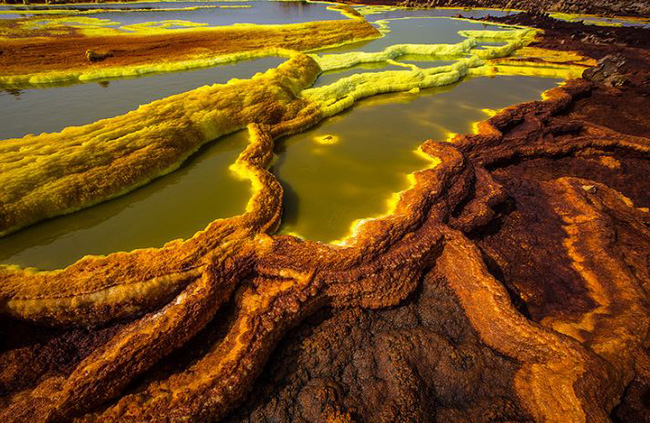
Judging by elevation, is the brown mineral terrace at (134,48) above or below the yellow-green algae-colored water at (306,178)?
above

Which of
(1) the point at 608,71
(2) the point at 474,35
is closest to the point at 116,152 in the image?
(1) the point at 608,71

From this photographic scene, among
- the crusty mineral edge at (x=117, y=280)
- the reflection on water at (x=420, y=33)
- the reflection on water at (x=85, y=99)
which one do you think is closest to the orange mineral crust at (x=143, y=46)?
the reflection on water at (x=420, y=33)

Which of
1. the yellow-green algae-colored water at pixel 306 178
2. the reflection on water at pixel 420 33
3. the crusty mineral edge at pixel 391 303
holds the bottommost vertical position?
the crusty mineral edge at pixel 391 303

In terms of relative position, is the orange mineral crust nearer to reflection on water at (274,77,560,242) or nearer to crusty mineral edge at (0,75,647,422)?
reflection on water at (274,77,560,242)

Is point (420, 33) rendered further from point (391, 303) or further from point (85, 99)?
point (391, 303)

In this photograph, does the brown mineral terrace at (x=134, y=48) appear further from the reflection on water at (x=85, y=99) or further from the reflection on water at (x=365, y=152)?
the reflection on water at (x=365, y=152)

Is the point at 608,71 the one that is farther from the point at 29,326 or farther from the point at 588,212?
the point at 29,326

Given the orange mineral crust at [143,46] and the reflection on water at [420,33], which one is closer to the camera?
the orange mineral crust at [143,46]
